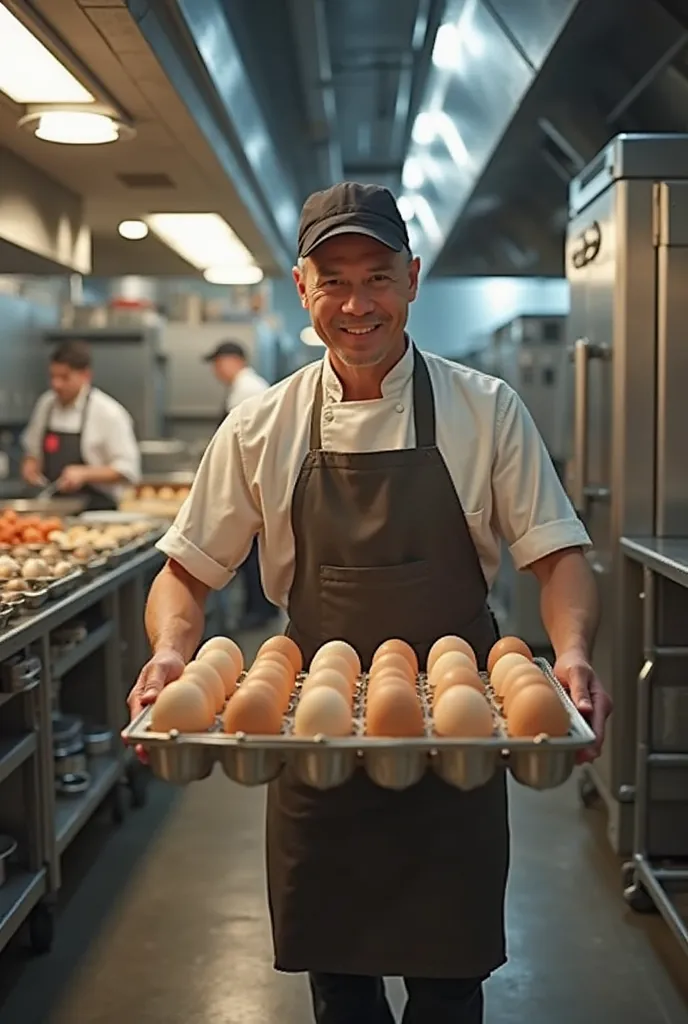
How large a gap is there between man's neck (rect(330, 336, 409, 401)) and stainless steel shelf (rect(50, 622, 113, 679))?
1.26m

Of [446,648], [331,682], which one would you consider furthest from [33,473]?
[331,682]

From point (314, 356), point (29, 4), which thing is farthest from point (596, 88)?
point (314, 356)

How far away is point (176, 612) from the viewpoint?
1.78m

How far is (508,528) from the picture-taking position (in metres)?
1.79

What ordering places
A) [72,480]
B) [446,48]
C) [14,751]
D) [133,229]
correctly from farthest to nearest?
[72,480]
[133,229]
[446,48]
[14,751]

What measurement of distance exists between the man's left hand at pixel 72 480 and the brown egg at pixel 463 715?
3.86 metres

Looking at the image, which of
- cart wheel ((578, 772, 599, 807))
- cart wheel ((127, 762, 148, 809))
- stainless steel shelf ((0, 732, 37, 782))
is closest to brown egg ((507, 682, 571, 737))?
stainless steel shelf ((0, 732, 37, 782))

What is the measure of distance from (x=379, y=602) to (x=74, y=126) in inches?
70.5

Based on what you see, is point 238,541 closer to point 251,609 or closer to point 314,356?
point 251,609

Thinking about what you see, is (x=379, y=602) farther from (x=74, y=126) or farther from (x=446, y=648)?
(x=74, y=126)

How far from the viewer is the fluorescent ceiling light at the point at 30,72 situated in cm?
232

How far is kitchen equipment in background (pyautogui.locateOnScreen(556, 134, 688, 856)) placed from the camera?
2.94 meters

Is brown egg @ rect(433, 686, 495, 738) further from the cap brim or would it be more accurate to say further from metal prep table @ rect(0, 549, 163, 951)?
metal prep table @ rect(0, 549, 163, 951)

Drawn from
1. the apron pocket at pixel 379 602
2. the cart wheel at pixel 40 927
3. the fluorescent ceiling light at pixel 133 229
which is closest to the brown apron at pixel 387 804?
the apron pocket at pixel 379 602
